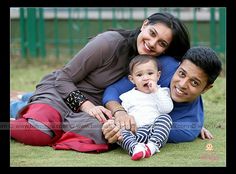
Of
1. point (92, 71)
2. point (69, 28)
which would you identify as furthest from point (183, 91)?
point (69, 28)

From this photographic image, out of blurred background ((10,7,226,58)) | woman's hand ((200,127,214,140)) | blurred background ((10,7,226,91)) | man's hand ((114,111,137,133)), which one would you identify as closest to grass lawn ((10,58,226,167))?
woman's hand ((200,127,214,140))

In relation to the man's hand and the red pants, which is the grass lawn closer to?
the red pants

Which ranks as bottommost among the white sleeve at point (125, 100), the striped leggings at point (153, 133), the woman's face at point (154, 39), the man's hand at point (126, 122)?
the striped leggings at point (153, 133)

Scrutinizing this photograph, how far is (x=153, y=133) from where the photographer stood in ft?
12.5

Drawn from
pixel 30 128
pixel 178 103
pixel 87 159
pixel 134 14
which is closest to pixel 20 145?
pixel 30 128

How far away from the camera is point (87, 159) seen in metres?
3.66

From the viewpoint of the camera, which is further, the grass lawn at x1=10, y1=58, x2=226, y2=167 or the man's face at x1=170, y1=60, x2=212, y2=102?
the man's face at x1=170, y1=60, x2=212, y2=102

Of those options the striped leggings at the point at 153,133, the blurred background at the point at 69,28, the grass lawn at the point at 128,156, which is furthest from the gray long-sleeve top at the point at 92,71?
the blurred background at the point at 69,28

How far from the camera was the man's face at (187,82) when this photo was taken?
3.92m

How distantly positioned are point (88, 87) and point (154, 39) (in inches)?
25.6

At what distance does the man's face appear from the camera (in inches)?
154

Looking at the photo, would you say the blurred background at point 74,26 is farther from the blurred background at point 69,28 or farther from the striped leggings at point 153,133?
the striped leggings at point 153,133

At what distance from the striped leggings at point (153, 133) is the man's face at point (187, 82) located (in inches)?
8.5

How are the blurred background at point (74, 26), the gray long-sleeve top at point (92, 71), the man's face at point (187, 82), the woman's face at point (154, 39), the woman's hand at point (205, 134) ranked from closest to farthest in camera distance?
the man's face at point (187, 82), the woman's face at point (154, 39), the gray long-sleeve top at point (92, 71), the woman's hand at point (205, 134), the blurred background at point (74, 26)
